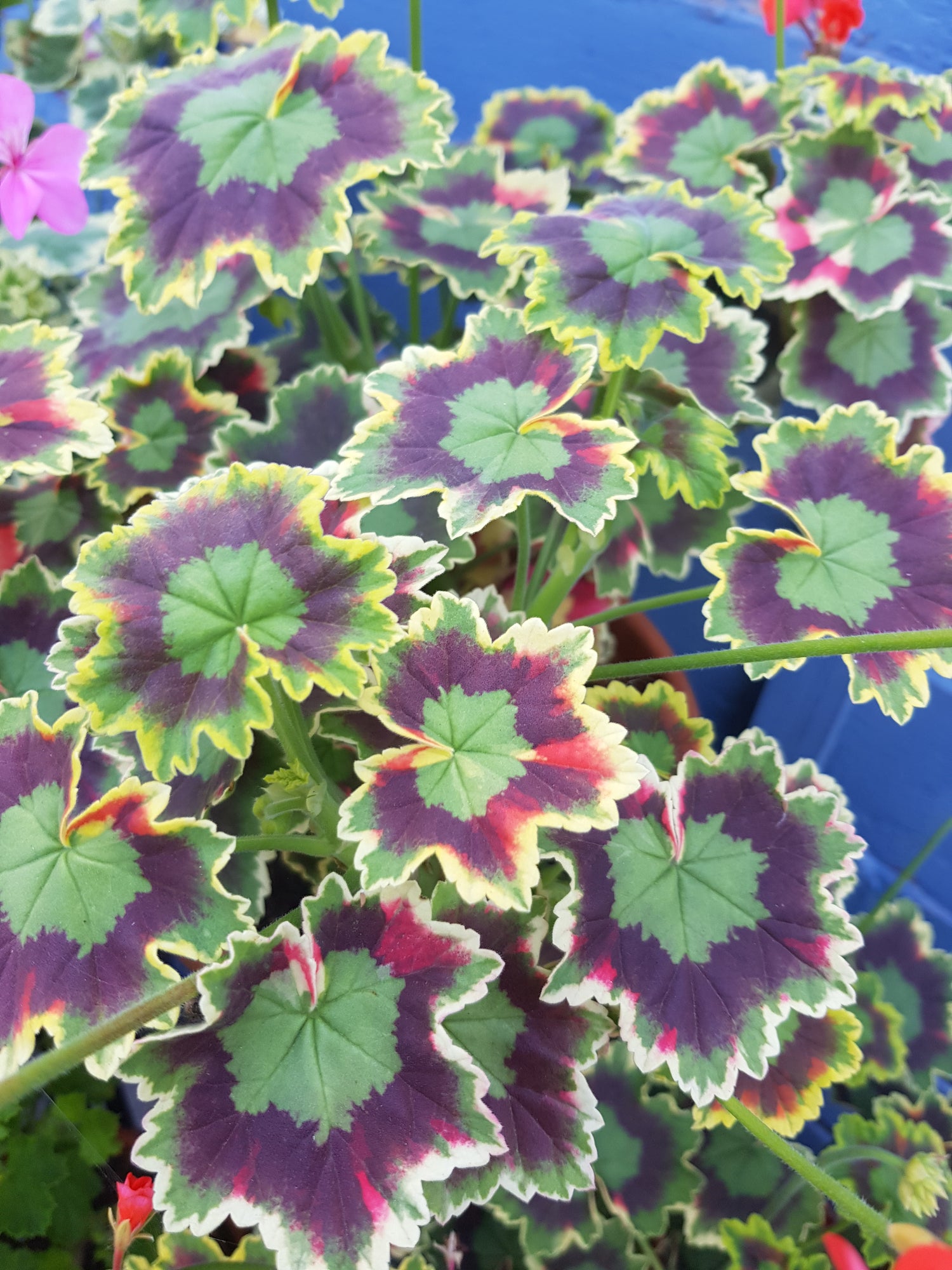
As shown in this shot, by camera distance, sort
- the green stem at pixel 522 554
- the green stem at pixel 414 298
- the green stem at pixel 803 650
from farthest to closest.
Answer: the green stem at pixel 414 298, the green stem at pixel 522 554, the green stem at pixel 803 650

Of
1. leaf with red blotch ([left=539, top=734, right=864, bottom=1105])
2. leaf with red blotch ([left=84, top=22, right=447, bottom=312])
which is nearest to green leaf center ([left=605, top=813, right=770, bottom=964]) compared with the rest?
leaf with red blotch ([left=539, top=734, right=864, bottom=1105])

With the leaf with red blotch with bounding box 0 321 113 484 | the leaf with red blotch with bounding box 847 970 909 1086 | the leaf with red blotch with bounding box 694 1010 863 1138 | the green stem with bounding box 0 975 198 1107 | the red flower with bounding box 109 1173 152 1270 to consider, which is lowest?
the leaf with red blotch with bounding box 847 970 909 1086

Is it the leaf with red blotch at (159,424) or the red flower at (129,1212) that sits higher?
the leaf with red blotch at (159,424)

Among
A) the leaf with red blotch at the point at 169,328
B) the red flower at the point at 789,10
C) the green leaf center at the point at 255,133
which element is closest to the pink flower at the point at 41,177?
the green leaf center at the point at 255,133

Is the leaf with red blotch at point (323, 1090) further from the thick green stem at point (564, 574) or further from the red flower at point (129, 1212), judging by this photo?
the thick green stem at point (564, 574)

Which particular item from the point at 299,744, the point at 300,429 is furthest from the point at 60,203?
the point at 299,744

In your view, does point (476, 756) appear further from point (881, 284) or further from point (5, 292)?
point (5, 292)

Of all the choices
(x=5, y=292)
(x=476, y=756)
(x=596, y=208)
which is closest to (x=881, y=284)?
(x=596, y=208)

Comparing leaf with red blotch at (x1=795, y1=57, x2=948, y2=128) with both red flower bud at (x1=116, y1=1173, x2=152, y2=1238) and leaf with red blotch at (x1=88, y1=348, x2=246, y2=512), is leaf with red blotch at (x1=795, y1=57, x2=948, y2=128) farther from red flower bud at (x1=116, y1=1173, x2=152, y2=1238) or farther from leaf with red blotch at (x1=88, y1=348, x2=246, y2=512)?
red flower bud at (x1=116, y1=1173, x2=152, y2=1238)
